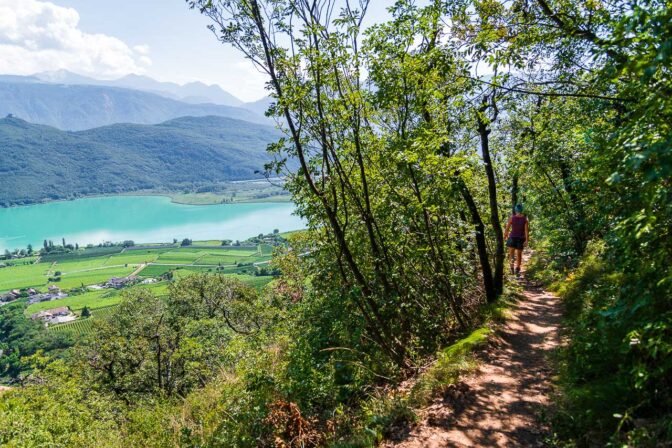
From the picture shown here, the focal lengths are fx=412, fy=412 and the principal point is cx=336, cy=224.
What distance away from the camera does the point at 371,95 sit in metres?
6.06

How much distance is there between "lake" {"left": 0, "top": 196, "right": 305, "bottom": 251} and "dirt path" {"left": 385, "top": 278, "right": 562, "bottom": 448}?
4414 inches

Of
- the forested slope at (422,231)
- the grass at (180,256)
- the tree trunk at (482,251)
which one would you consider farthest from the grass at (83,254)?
the tree trunk at (482,251)

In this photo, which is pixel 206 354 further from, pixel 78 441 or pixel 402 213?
pixel 402 213

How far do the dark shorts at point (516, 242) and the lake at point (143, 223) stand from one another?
10701cm

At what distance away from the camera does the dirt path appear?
14.2 feet

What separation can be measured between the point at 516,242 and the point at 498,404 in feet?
25.3

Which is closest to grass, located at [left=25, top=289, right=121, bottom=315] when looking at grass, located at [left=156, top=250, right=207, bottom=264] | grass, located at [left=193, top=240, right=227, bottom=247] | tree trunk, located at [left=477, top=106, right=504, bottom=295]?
grass, located at [left=156, top=250, right=207, bottom=264]

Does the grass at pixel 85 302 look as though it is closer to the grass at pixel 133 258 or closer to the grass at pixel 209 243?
the grass at pixel 133 258

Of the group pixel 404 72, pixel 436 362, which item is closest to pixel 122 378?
pixel 436 362

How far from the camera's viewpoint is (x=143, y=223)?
16550 cm

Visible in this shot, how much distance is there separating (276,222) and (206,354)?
380ft

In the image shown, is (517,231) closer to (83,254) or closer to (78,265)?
(78,265)

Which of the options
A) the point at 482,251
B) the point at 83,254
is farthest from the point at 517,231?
the point at 83,254

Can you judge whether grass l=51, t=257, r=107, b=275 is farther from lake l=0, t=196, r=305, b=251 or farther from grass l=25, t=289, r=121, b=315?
grass l=25, t=289, r=121, b=315
